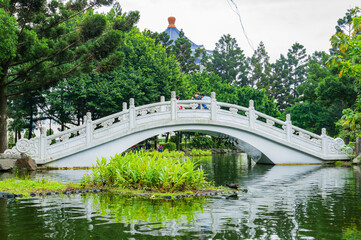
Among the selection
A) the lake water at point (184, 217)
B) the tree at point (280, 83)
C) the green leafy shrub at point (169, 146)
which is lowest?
the lake water at point (184, 217)

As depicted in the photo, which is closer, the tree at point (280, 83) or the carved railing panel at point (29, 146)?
the carved railing panel at point (29, 146)

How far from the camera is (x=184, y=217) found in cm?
673

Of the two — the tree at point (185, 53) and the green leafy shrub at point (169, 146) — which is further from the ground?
the tree at point (185, 53)

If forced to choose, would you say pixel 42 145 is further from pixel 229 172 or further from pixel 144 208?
pixel 144 208

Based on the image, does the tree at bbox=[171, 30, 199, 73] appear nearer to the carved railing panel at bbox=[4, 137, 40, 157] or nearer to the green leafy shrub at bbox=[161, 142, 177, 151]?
the green leafy shrub at bbox=[161, 142, 177, 151]

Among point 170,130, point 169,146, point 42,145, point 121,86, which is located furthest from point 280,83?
point 42,145

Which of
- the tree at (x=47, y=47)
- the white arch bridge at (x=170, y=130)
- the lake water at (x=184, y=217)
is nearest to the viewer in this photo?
the lake water at (x=184, y=217)

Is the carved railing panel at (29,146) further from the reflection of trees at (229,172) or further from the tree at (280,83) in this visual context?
the tree at (280,83)

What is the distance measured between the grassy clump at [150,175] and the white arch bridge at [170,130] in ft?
25.5

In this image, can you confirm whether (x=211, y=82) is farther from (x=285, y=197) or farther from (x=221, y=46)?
(x=285, y=197)

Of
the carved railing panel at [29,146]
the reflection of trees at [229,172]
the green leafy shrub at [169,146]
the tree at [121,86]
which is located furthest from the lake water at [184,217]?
the green leafy shrub at [169,146]

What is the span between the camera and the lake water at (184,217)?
5.63 meters

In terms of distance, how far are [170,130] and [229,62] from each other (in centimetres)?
4188

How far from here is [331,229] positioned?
5.98 m
